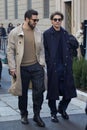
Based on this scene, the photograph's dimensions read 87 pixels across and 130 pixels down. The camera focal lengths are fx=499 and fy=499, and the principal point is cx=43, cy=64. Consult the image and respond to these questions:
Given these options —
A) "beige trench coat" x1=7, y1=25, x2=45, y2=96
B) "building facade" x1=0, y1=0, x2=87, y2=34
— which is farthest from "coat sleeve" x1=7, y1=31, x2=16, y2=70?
"building facade" x1=0, y1=0, x2=87, y2=34

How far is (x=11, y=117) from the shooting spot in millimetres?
8938

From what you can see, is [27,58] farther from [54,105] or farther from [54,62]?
[54,105]

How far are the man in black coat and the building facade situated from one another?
16443 millimetres

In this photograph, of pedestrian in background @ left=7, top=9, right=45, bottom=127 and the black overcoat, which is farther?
the black overcoat

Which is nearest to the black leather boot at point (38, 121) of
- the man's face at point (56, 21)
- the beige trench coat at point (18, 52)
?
the beige trench coat at point (18, 52)

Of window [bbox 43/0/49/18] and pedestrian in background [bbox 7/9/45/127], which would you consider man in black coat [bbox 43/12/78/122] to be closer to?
pedestrian in background [bbox 7/9/45/127]

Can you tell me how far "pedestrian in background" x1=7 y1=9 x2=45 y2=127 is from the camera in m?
8.04

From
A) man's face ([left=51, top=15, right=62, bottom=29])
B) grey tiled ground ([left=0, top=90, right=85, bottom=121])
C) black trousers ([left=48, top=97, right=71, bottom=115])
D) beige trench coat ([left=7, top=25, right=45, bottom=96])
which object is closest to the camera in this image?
beige trench coat ([left=7, top=25, right=45, bottom=96])

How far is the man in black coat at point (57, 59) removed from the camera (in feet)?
27.4

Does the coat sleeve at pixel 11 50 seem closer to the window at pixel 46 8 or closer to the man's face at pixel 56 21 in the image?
the man's face at pixel 56 21

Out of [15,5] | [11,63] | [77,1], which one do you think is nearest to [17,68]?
[11,63]

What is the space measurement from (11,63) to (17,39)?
1.31 feet

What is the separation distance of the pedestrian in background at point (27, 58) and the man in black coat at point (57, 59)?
0.25 meters

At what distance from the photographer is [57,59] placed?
8.39 m
